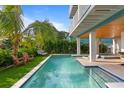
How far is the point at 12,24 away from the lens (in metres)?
19.0

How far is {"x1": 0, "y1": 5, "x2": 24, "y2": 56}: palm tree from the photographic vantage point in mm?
18359

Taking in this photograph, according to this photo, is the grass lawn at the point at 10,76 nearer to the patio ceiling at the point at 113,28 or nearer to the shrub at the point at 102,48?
the patio ceiling at the point at 113,28

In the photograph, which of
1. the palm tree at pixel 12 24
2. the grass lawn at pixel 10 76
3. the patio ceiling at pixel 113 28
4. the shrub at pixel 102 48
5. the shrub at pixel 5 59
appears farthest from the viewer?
the shrub at pixel 102 48

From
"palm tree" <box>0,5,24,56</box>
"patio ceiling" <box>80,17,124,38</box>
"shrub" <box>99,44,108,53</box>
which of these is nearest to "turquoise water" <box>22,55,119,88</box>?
"patio ceiling" <box>80,17,124,38</box>

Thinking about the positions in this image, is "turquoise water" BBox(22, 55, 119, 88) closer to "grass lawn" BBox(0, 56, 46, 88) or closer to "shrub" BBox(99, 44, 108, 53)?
"grass lawn" BBox(0, 56, 46, 88)

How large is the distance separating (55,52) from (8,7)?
18.2 metres

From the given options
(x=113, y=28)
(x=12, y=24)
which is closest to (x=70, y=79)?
(x=113, y=28)

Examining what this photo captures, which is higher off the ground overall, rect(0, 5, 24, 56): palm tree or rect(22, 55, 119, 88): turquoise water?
rect(0, 5, 24, 56): palm tree

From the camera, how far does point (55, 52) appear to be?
38.3 metres

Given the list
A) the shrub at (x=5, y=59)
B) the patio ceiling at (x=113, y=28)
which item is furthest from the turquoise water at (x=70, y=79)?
the patio ceiling at (x=113, y=28)

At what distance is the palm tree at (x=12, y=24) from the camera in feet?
60.2
